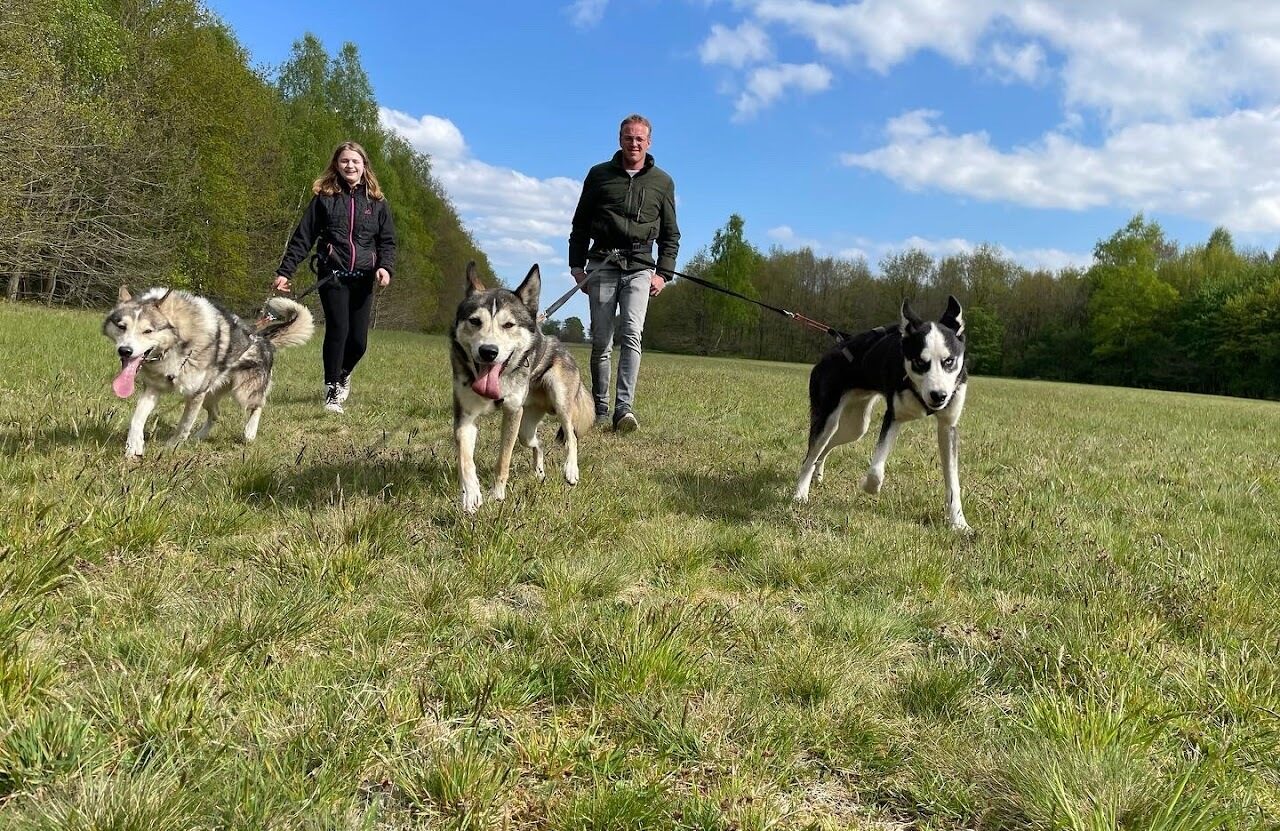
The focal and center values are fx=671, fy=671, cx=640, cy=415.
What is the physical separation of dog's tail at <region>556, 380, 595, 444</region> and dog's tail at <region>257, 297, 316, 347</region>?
10.7ft

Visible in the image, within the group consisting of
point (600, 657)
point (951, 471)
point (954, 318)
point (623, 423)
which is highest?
point (954, 318)

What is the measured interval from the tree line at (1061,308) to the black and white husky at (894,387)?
53.4 m

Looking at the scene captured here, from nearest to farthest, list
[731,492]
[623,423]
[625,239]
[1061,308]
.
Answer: [731,492], [625,239], [623,423], [1061,308]

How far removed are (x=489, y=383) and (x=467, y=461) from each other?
1.60ft

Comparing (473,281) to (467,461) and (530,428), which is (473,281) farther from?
(467,461)

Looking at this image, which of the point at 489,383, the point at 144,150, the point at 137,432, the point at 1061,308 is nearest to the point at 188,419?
the point at 137,432

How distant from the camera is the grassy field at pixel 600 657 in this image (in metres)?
1.56

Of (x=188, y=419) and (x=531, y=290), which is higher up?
(x=531, y=290)

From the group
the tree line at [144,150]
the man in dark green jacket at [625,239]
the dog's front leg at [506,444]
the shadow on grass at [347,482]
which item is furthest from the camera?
the tree line at [144,150]

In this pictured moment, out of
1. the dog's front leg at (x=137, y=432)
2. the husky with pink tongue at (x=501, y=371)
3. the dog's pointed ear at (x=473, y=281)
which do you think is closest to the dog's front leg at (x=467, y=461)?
the husky with pink tongue at (x=501, y=371)

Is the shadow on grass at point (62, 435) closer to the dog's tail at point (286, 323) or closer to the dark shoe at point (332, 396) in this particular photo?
the dog's tail at point (286, 323)

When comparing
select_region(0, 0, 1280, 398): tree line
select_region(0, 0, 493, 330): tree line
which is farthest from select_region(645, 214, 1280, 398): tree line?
select_region(0, 0, 493, 330): tree line

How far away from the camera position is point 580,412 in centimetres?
534

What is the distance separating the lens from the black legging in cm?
743
